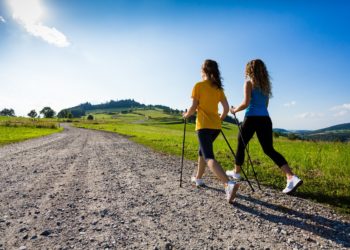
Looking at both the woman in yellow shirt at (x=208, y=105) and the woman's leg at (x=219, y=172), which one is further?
the woman in yellow shirt at (x=208, y=105)

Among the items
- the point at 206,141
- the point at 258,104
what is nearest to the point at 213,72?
the point at 258,104

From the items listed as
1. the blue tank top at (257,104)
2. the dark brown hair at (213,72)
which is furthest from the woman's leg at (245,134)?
the dark brown hair at (213,72)

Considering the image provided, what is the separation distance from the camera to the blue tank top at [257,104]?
301 inches

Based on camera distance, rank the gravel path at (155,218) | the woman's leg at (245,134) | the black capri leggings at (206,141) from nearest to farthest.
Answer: the gravel path at (155,218) < the black capri leggings at (206,141) < the woman's leg at (245,134)

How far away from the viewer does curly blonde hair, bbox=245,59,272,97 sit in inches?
304

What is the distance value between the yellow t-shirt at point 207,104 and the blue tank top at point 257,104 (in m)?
1.08

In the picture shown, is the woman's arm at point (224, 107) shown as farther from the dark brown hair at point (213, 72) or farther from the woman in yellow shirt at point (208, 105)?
the dark brown hair at point (213, 72)

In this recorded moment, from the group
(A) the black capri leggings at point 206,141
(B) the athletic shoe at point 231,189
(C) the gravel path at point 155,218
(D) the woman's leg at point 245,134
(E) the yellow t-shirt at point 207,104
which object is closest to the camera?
(C) the gravel path at point 155,218

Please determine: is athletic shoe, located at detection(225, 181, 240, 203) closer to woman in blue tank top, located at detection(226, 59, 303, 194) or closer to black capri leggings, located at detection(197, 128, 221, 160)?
black capri leggings, located at detection(197, 128, 221, 160)

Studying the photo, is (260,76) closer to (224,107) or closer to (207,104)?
(224,107)

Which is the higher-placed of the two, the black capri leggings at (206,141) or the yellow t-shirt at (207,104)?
the yellow t-shirt at (207,104)

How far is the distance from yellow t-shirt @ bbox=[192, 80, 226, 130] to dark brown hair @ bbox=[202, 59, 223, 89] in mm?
125

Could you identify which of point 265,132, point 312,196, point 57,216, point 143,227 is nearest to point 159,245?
point 143,227

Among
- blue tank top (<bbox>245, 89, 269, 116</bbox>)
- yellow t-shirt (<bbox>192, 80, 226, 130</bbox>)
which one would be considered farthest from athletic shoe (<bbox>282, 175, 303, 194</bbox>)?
yellow t-shirt (<bbox>192, 80, 226, 130</bbox>)
